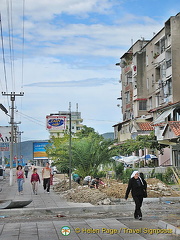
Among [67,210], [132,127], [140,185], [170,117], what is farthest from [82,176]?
[132,127]

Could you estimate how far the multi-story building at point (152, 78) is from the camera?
45.2 m

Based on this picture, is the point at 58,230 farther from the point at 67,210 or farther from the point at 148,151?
the point at 148,151

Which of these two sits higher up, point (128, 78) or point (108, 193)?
point (128, 78)

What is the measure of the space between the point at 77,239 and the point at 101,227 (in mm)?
2076

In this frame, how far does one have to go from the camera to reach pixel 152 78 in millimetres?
53781

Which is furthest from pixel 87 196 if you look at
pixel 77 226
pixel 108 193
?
pixel 77 226

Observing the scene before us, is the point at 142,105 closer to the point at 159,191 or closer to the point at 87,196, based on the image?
the point at 159,191

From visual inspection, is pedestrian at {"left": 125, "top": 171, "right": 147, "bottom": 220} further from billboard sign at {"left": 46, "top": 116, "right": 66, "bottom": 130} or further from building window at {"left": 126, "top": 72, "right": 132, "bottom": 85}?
building window at {"left": 126, "top": 72, "right": 132, "bottom": 85}

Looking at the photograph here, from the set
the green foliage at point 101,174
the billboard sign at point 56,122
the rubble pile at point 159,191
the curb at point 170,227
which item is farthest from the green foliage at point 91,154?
the curb at point 170,227

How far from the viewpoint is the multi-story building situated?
4519 cm

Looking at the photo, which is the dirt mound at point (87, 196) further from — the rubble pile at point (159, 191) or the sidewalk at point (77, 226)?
the rubble pile at point (159, 191)

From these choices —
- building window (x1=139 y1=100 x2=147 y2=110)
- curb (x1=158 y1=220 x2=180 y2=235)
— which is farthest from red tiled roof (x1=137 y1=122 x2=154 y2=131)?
curb (x1=158 y1=220 x2=180 y2=235)

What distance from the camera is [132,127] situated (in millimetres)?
54406

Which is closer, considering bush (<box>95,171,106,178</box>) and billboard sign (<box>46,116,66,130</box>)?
billboard sign (<box>46,116,66,130</box>)
